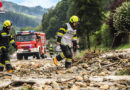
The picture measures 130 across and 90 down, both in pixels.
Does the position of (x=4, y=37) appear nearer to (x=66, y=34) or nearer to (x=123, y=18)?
(x=66, y=34)

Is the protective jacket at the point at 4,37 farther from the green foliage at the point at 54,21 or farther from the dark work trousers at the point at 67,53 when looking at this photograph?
the green foliage at the point at 54,21

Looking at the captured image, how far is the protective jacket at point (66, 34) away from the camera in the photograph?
8405 millimetres

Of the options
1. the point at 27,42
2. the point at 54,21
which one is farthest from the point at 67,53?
the point at 54,21

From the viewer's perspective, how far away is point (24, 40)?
2092 cm

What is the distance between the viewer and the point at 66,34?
8.63 metres

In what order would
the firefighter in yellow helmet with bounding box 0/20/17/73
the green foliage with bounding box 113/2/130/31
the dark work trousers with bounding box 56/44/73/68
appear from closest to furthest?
1. the dark work trousers with bounding box 56/44/73/68
2. the firefighter in yellow helmet with bounding box 0/20/17/73
3. the green foliage with bounding box 113/2/130/31

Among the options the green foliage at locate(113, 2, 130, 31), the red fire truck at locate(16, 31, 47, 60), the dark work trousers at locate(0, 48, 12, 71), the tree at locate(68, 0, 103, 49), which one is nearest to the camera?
the dark work trousers at locate(0, 48, 12, 71)

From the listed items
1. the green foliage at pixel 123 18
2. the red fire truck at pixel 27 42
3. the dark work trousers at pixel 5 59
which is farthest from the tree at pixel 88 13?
the dark work trousers at pixel 5 59

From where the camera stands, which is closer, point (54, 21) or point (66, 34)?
point (66, 34)

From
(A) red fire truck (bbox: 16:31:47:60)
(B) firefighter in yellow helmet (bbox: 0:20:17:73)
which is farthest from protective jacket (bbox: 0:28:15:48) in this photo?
(A) red fire truck (bbox: 16:31:47:60)

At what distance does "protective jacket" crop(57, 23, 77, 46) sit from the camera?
8.41m

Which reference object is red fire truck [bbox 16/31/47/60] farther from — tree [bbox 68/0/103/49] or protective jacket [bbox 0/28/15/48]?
protective jacket [bbox 0/28/15/48]

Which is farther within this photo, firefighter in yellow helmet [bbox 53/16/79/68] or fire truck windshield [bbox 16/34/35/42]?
fire truck windshield [bbox 16/34/35/42]

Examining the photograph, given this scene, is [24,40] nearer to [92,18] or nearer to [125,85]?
[92,18]
